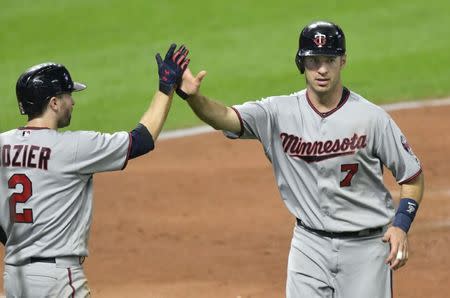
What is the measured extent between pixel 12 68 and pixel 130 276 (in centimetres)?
749

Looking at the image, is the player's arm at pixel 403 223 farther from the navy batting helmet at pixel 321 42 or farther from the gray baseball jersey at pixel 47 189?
the gray baseball jersey at pixel 47 189

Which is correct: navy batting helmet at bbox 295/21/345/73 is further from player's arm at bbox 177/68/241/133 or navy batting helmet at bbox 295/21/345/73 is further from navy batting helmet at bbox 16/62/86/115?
navy batting helmet at bbox 16/62/86/115

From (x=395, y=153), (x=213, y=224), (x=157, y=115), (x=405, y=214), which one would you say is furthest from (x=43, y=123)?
(x=213, y=224)

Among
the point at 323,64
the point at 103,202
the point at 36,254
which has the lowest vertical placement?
the point at 103,202

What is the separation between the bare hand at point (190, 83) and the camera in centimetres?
695

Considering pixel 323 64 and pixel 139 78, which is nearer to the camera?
pixel 323 64

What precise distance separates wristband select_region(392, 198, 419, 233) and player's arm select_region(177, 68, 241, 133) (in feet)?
3.37

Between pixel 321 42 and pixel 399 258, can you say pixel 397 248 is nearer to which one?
pixel 399 258

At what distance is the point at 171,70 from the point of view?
6961 mm

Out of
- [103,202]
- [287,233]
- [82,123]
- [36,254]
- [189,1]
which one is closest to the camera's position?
[36,254]

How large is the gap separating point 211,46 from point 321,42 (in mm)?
10058

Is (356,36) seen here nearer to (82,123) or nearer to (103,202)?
(82,123)

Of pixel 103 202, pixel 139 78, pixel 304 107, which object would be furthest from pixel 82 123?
pixel 304 107

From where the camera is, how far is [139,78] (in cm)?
1616
